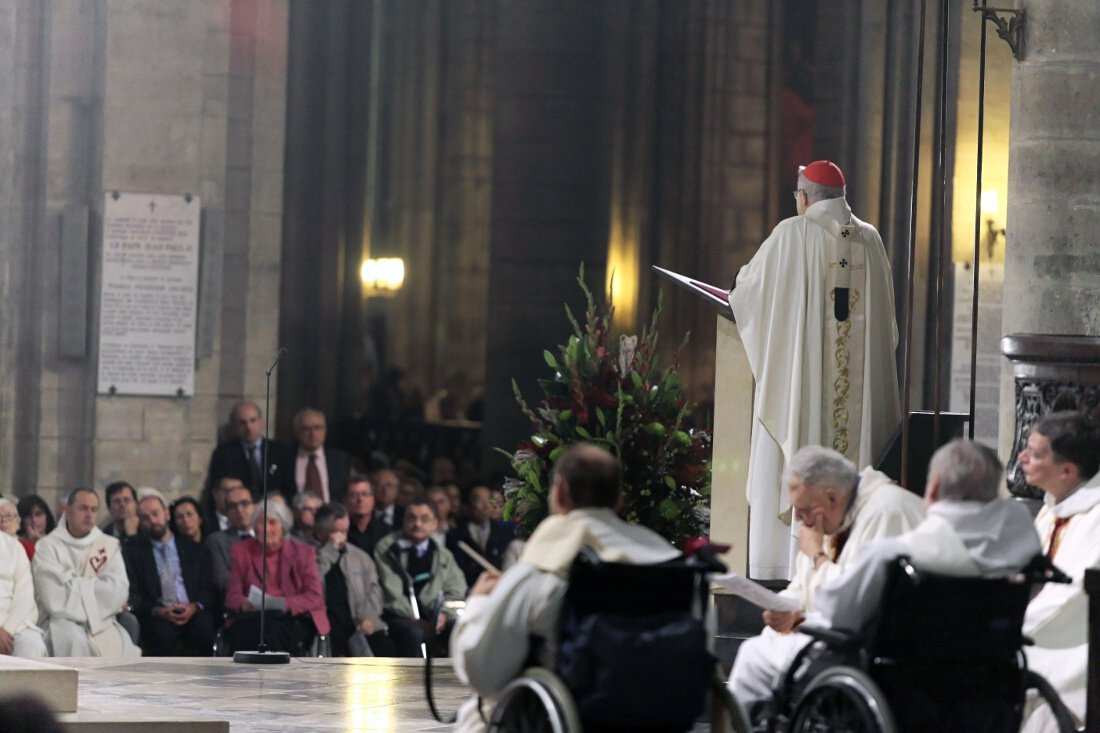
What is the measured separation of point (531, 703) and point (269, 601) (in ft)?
19.2

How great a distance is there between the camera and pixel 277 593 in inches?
414

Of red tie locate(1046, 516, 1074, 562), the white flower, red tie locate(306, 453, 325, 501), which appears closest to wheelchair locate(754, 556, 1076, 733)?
red tie locate(1046, 516, 1074, 562)

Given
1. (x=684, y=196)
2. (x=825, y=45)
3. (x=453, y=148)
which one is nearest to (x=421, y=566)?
(x=684, y=196)

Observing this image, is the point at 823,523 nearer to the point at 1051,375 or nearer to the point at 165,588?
the point at 1051,375

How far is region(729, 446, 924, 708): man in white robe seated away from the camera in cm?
545

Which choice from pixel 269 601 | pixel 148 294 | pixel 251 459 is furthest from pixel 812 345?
pixel 148 294

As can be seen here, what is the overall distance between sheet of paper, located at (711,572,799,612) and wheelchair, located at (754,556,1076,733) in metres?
0.27

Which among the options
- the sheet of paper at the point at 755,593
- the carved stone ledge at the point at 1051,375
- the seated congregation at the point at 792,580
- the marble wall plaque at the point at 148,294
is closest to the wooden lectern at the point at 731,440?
the seated congregation at the point at 792,580

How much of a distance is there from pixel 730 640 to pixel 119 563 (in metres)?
4.13

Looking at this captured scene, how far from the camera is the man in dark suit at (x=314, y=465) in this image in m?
13.2

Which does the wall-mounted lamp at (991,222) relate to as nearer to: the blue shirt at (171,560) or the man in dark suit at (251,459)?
the man in dark suit at (251,459)

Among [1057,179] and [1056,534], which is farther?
[1057,179]

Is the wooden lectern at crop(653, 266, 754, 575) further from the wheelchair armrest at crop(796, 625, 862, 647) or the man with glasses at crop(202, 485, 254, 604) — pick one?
the man with glasses at crop(202, 485, 254, 604)

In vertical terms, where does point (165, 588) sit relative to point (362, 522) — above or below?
below
